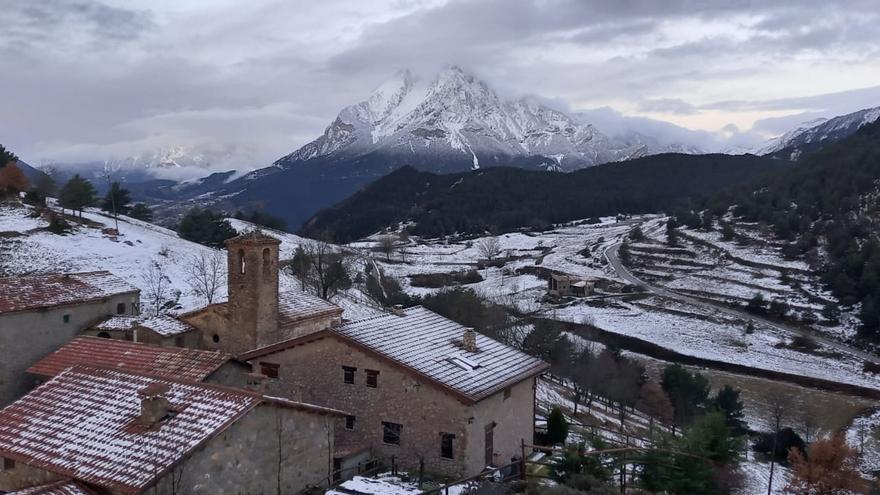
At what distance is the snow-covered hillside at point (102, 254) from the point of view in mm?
46250

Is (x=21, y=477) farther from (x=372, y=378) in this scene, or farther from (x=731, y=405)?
(x=731, y=405)

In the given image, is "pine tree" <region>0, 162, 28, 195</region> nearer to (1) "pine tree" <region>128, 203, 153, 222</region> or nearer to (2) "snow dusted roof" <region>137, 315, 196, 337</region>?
(1) "pine tree" <region>128, 203, 153, 222</region>

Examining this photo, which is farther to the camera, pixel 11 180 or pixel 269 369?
pixel 11 180

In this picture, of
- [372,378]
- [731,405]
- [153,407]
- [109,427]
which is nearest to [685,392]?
[731,405]

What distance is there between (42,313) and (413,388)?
55.1 feet

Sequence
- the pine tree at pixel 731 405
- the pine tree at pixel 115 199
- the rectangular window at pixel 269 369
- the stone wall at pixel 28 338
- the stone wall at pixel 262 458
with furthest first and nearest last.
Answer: the pine tree at pixel 115 199 < the pine tree at pixel 731 405 < the stone wall at pixel 28 338 < the rectangular window at pixel 269 369 < the stone wall at pixel 262 458

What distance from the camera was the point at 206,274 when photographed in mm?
51469

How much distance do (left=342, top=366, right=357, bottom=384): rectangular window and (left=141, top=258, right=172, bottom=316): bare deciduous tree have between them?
23146mm

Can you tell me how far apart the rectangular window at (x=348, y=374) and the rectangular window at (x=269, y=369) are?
2503 mm

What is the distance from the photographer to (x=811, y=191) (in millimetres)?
99125

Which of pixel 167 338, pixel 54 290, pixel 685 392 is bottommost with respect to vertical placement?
pixel 685 392

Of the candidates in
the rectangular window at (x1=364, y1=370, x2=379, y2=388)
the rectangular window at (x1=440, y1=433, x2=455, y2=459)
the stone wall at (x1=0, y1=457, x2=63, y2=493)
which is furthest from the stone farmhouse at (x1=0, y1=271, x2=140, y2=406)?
the rectangular window at (x1=440, y1=433, x2=455, y2=459)

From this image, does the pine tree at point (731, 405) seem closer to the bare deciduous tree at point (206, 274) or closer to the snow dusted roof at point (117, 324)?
the bare deciduous tree at point (206, 274)

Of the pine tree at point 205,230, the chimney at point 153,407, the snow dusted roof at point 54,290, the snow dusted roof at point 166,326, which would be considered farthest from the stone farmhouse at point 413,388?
the pine tree at point 205,230
